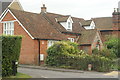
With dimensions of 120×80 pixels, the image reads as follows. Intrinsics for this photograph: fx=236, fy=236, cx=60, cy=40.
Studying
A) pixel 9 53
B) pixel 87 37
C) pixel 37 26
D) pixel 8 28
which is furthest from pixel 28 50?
pixel 9 53

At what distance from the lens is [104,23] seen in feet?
167

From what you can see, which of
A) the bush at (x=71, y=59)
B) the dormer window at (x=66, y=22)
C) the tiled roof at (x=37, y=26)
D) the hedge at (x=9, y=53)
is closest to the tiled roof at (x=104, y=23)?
the dormer window at (x=66, y=22)

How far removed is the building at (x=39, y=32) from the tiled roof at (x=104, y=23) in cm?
1098

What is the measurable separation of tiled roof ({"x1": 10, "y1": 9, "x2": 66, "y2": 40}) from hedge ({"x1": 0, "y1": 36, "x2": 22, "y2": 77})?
11561 millimetres

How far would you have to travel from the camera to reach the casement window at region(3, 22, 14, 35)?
31.6 metres

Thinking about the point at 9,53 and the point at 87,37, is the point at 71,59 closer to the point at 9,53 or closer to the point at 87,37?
the point at 9,53

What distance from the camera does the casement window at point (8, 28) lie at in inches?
1244

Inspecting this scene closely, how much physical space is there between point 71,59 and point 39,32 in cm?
676

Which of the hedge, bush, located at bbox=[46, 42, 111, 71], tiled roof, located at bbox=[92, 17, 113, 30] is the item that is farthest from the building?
the hedge

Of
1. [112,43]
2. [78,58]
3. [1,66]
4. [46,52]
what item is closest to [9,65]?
[1,66]

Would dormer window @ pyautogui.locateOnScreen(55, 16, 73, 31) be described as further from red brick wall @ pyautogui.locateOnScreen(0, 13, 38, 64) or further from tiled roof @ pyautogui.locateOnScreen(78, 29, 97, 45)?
red brick wall @ pyautogui.locateOnScreen(0, 13, 38, 64)

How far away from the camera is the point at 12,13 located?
31.0 meters

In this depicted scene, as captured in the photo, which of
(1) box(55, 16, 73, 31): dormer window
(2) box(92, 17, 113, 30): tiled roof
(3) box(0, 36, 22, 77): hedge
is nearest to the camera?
(3) box(0, 36, 22, 77): hedge

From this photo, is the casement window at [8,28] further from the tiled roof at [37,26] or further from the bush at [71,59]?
the bush at [71,59]
